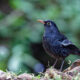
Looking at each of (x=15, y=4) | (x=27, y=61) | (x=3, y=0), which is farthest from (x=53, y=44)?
(x=3, y=0)

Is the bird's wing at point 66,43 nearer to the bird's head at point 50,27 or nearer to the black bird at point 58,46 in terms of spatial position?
the black bird at point 58,46

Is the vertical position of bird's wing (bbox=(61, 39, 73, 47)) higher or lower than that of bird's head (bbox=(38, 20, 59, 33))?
lower

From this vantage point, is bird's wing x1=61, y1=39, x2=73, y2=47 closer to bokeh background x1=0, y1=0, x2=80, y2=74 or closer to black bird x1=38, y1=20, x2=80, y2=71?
black bird x1=38, y1=20, x2=80, y2=71

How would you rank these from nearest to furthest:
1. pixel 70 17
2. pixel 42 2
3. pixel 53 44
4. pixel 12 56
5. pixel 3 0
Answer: pixel 53 44
pixel 12 56
pixel 70 17
pixel 42 2
pixel 3 0

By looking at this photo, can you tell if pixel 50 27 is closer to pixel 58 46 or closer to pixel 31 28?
pixel 58 46

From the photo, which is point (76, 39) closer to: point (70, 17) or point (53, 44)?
point (70, 17)

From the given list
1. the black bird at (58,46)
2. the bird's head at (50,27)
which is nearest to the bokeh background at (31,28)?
the bird's head at (50,27)

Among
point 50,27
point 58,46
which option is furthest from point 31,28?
point 58,46

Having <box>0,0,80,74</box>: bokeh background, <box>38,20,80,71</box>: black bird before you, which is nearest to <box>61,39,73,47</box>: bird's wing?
<box>38,20,80,71</box>: black bird
